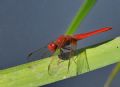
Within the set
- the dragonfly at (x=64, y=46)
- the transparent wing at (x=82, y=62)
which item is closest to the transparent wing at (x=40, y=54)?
the dragonfly at (x=64, y=46)

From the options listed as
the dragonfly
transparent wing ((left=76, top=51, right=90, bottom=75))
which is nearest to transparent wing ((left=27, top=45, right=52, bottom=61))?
the dragonfly

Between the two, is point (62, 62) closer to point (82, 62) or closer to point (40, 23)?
point (82, 62)

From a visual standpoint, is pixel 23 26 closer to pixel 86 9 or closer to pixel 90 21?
Result: pixel 90 21

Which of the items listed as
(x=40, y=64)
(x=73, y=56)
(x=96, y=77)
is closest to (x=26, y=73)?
(x=40, y=64)

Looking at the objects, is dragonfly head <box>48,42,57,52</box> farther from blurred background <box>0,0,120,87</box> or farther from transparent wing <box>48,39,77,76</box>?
blurred background <box>0,0,120,87</box>

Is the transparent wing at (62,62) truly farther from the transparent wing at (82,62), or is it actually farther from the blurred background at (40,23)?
the blurred background at (40,23)
